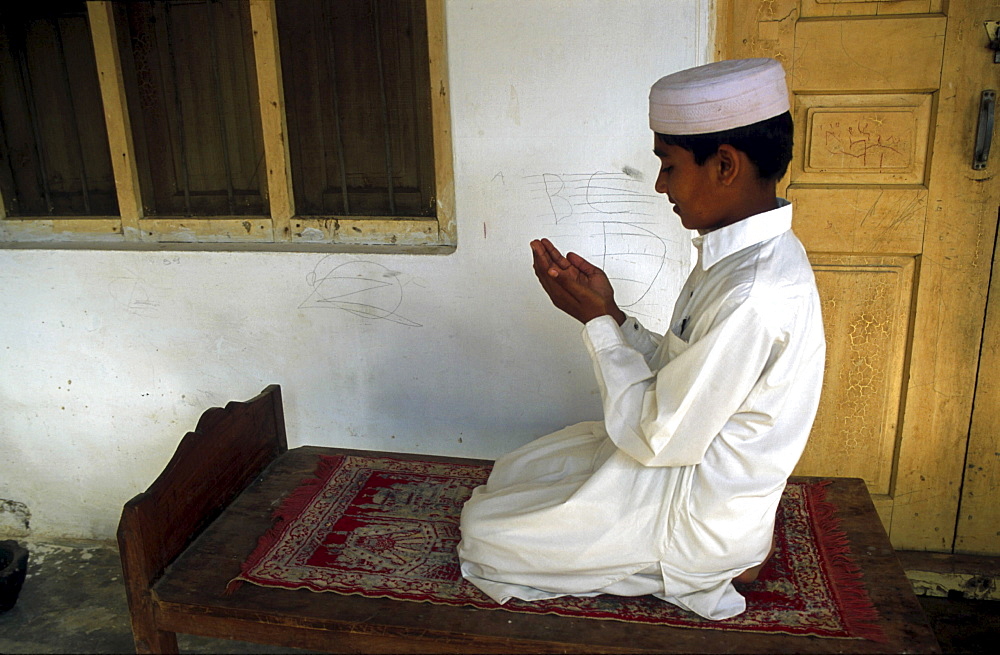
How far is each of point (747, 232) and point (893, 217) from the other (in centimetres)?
129

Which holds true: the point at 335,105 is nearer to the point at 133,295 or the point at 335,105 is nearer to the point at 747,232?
the point at 133,295

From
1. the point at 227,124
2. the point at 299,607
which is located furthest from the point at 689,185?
the point at 227,124

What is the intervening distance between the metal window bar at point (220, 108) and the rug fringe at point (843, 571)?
2304 millimetres

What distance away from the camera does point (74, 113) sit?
3088 millimetres

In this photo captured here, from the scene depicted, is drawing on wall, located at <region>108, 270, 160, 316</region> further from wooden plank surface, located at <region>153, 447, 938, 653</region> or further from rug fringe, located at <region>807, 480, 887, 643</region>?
rug fringe, located at <region>807, 480, 887, 643</region>

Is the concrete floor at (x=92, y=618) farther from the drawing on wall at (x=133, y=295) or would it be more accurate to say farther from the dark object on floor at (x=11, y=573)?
the drawing on wall at (x=133, y=295)

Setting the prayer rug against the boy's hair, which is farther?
the prayer rug

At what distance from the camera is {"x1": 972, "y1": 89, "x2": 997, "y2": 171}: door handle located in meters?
2.42

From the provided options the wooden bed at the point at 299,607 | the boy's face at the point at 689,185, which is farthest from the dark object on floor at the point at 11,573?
the boy's face at the point at 689,185

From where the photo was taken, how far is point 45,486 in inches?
127

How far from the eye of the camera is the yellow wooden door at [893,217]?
96.0 inches

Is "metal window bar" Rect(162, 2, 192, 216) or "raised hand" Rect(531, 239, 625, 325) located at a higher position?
"metal window bar" Rect(162, 2, 192, 216)

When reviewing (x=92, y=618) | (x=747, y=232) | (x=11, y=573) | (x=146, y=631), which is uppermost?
(x=747, y=232)

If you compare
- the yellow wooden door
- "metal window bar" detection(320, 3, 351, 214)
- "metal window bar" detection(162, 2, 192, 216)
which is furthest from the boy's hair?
"metal window bar" detection(162, 2, 192, 216)
